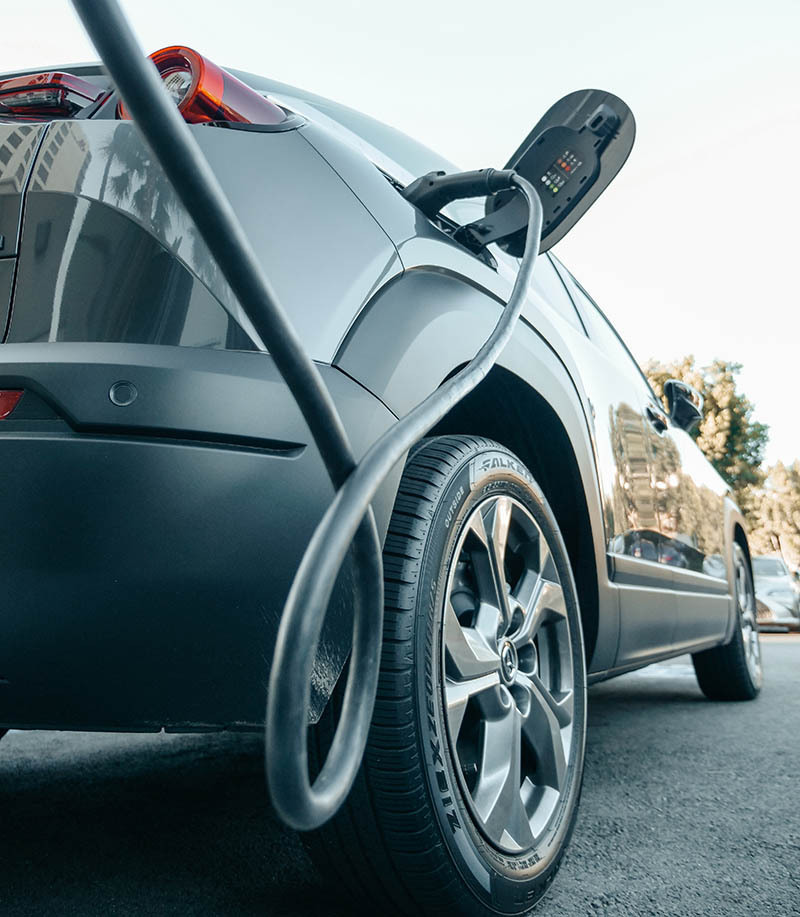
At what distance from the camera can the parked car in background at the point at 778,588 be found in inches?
535

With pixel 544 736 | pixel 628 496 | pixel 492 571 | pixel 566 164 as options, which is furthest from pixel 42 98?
pixel 628 496

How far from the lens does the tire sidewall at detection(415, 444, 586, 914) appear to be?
1.28 meters

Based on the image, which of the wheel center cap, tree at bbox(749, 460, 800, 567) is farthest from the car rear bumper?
tree at bbox(749, 460, 800, 567)

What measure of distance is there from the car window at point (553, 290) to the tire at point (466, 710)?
0.69m

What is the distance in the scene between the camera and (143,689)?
1.15m

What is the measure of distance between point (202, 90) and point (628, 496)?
1.59 meters

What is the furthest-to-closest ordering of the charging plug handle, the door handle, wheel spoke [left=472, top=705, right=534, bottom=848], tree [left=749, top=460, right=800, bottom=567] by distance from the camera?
tree [left=749, top=460, right=800, bottom=567]
the door handle
the charging plug handle
wheel spoke [left=472, top=705, right=534, bottom=848]

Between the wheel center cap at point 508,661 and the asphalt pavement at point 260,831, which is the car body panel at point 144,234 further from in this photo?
the asphalt pavement at point 260,831

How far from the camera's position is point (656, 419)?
3.07 meters

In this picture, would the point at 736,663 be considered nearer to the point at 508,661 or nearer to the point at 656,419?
the point at 656,419

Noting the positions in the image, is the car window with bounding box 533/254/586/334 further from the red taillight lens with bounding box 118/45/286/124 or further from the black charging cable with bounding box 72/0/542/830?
the black charging cable with bounding box 72/0/542/830

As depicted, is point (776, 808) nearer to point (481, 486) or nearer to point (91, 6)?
point (481, 486)

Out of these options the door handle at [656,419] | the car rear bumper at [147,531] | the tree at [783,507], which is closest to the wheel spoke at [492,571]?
the car rear bumper at [147,531]

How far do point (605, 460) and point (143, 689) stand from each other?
1.41 metres
